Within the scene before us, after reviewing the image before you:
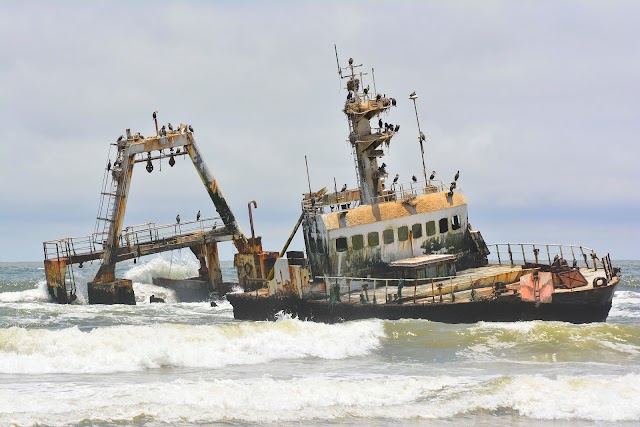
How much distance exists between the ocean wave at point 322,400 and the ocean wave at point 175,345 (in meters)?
2.88

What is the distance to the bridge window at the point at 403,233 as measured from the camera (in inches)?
1356

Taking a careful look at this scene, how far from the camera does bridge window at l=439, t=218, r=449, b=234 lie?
3545cm

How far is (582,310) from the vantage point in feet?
98.8

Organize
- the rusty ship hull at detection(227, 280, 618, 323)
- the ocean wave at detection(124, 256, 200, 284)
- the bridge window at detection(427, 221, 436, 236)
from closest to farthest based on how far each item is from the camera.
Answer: the rusty ship hull at detection(227, 280, 618, 323) → the bridge window at detection(427, 221, 436, 236) → the ocean wave at detection(124, 256, 200, 284)

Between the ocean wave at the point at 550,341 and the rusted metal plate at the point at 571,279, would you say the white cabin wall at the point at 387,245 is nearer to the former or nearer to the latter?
the ocean wave at the point at 550,341

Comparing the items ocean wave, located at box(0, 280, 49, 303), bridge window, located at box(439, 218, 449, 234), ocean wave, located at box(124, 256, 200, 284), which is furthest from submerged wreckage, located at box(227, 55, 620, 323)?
ocean wave, located at box(124, 256, 200, 284)

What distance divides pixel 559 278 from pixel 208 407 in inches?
527

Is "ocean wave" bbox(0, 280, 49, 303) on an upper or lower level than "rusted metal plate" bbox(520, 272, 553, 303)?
upper

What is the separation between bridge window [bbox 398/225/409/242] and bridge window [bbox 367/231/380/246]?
840 mm

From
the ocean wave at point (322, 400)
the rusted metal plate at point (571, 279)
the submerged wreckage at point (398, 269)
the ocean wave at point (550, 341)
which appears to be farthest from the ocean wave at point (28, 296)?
the ocean wave at point (322, 400)

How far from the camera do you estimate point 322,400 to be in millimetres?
21328

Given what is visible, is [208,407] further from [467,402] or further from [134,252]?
[134,252]

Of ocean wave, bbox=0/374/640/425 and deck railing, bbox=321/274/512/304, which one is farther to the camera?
deck railing, bbox=321/274/512/304

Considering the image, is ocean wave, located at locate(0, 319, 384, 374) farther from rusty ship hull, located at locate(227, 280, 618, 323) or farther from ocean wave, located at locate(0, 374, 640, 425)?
ocean wave, located at locate(0, 374, 640, 425)
